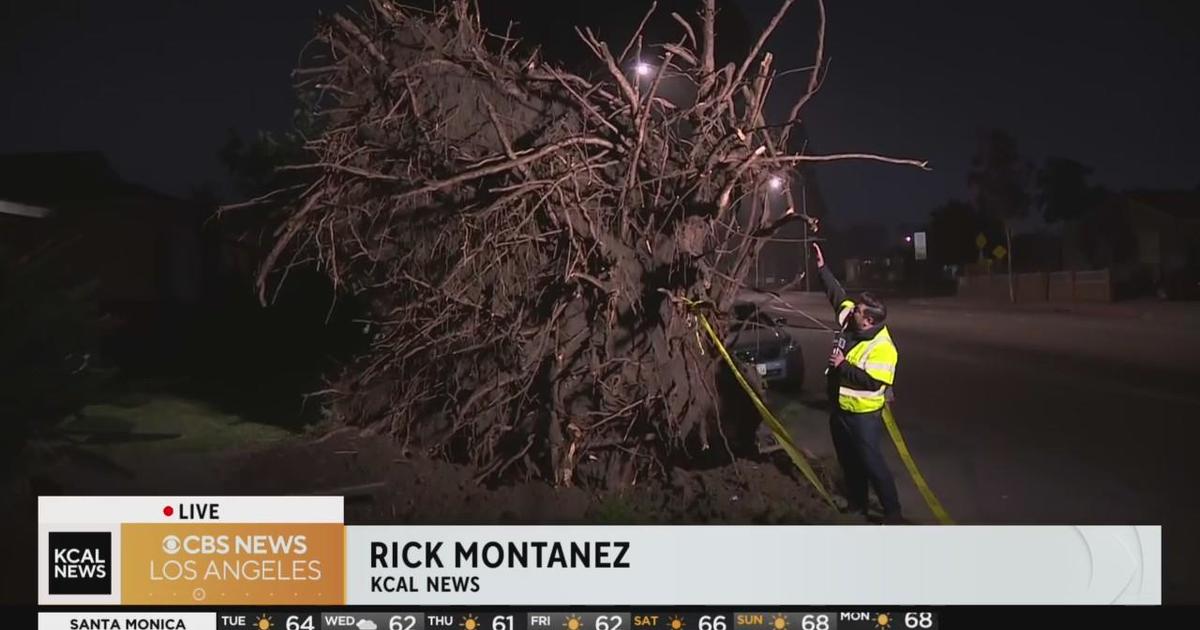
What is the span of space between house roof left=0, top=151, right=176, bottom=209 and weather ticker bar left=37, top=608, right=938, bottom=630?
29.2 ft

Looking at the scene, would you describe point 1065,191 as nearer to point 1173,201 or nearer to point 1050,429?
point 1173,201

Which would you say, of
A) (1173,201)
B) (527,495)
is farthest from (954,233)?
(527,495)

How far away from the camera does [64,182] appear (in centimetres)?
1327

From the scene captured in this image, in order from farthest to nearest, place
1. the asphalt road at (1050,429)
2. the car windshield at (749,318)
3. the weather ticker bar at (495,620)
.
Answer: the car windshield at (749,318) < the asphalt road at (1050,429) < the weather ticker bar at (495,620)

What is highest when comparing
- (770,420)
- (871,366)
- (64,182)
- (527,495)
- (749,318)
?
(64,182)

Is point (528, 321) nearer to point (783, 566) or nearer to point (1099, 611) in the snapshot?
point (783, 566)

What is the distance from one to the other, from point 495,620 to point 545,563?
28 cm

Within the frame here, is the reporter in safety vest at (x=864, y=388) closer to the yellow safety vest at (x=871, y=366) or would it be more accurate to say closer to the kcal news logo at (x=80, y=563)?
the yellow safety vest at (x=871, y=366)

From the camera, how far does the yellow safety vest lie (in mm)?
5176

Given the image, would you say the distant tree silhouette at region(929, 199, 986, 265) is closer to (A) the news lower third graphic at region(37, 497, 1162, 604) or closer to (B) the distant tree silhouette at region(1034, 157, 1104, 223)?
(B) the distant tree silhouette at region(1034, 157, 1104, 223)

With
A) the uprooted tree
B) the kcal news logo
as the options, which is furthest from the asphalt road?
the kcal news logo

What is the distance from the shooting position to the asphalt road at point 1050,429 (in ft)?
17.6

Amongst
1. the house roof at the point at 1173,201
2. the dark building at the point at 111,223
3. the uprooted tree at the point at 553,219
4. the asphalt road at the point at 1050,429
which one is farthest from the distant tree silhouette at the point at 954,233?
the uprooted tree at the point at 553,219

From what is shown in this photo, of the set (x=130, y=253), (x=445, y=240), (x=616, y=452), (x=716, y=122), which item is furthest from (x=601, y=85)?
(x=130, y=253)
